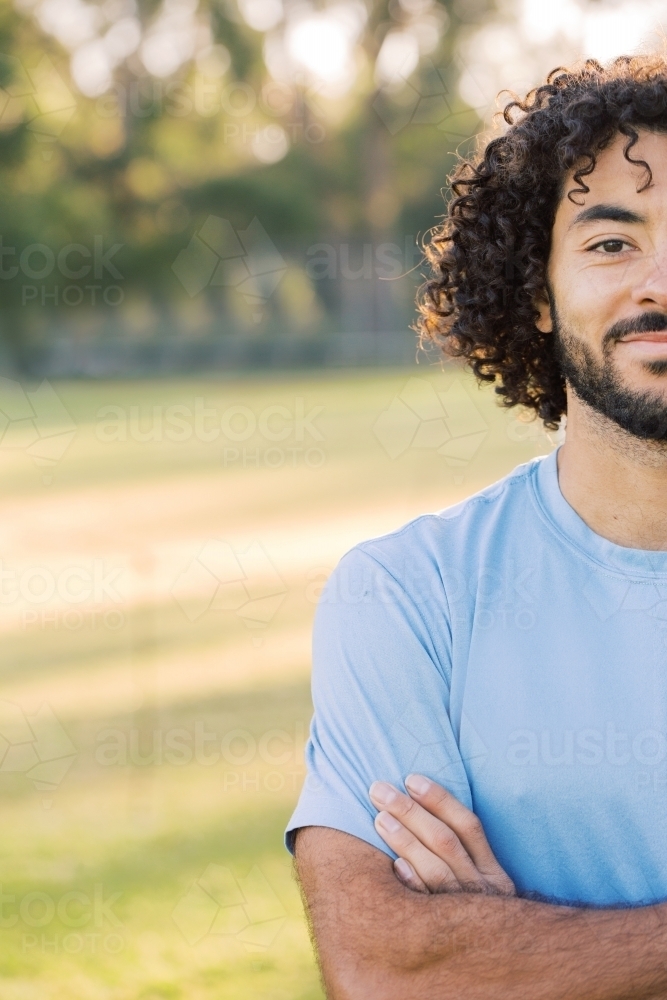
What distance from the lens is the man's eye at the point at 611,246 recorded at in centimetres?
264

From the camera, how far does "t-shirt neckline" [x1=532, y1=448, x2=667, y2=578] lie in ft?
7.95

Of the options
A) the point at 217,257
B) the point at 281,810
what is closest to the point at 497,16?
the point at 217,257

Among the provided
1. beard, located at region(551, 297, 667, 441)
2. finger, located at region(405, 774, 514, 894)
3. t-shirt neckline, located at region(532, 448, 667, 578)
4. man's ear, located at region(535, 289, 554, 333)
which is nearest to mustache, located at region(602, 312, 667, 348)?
beard, located at region(551, 297, 667, 441)

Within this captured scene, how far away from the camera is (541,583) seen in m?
2.39

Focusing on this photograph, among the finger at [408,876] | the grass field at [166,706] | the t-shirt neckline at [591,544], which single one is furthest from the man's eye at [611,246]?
the grass field at [166,706]

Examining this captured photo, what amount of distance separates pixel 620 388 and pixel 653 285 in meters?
0.21

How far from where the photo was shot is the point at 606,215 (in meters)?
2.70

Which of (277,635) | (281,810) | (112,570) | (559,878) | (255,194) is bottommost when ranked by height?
(255,194)

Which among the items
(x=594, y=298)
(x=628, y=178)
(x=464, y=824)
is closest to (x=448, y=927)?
(x=464, y=824)

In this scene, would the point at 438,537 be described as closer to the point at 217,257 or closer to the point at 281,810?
the point at 281,810

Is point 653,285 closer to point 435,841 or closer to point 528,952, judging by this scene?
point 435,841

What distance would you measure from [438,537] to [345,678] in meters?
0.34

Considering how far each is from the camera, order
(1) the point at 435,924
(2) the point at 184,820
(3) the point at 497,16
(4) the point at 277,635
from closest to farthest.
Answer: (1) the point at 435,924, (2) the point at 184,820, (4) the point at 277,635, (3) the point at 497,16

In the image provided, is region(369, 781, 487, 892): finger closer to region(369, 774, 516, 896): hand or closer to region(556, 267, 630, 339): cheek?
region(369, 774, 516, 896): hand
